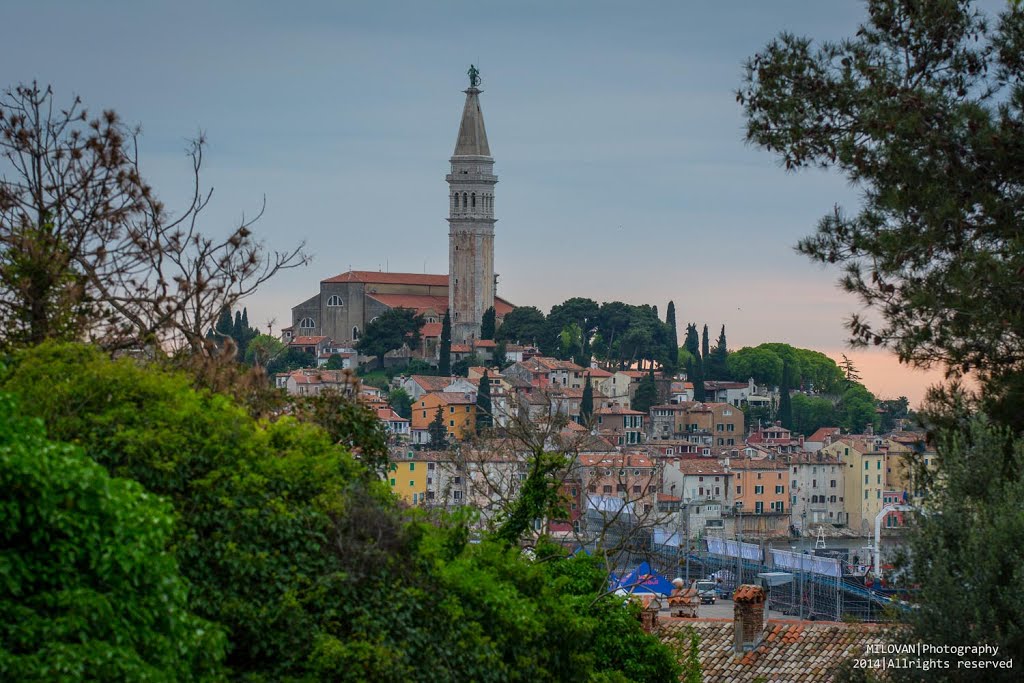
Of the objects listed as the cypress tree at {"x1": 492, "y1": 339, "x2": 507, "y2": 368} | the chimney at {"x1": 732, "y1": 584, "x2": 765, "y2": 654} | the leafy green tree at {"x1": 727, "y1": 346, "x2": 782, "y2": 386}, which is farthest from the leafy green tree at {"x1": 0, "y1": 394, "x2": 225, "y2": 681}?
the leafy green tree at {"x1": 727, "y1": 346, "x2": 782, "y2": 386}

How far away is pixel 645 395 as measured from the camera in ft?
303

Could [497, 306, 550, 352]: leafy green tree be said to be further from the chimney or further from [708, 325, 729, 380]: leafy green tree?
the chimney

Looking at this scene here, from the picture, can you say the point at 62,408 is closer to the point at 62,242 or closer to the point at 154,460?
the point at 154,460

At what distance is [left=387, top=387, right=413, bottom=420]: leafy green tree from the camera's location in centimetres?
8488

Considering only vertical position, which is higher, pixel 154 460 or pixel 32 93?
pixel 32 93

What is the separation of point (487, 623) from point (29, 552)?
2.86 m

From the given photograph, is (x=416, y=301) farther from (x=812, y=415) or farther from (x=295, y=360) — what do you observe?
(x=812, y=415)

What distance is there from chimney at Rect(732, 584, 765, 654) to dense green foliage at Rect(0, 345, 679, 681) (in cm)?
651

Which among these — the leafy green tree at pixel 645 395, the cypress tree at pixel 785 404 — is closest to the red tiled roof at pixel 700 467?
the leafy green tree at pixel 645 395

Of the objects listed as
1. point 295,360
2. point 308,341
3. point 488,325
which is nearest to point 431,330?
point 488,325

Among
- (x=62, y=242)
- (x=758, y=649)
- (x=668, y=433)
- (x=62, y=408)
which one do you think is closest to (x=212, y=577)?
(x=62, y=408)

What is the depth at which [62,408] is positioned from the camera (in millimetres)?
6969

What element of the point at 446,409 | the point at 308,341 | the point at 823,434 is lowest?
the point at 823,434

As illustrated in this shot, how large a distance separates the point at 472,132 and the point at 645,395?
63.1 ft
